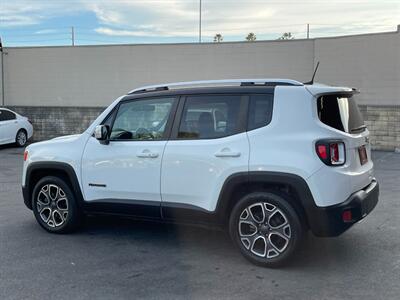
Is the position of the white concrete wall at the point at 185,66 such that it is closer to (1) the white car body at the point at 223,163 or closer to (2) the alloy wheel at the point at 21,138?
(2) the alloy wheel at the point at 21,138

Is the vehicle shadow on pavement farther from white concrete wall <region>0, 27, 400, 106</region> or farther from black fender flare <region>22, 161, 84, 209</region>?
white concrete wall <region>0, 27, 400, 106</region>

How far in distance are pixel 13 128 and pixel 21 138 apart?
51 centimetres

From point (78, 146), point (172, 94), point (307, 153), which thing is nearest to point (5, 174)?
point (78, 146)

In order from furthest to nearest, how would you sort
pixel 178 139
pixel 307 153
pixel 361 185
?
pixel 178 139
pixel 361 185
pixel 307 153

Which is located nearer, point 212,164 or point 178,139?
point 212,164

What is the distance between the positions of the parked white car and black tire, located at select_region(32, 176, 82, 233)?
1117 centimetres

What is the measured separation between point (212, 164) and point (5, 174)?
25.2 ft

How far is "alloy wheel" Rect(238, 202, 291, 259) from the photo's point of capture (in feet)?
15.3

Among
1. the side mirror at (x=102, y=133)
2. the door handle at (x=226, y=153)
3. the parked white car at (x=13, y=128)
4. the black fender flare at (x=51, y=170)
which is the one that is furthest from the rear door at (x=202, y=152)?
the parked white car at (x=13, y=128)

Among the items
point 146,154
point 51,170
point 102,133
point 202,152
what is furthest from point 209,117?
point 51,170

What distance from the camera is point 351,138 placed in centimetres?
468

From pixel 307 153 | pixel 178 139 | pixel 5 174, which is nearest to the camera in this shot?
pixel 307 153

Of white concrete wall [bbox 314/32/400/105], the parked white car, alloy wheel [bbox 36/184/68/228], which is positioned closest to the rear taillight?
alloy wheel [bbox 36/184/68/228]

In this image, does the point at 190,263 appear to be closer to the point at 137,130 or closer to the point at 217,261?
the point at 217,261
